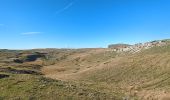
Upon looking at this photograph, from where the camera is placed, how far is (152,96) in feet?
164

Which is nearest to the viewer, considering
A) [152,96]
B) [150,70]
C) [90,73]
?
[152,96]

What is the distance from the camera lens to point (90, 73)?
98.8 meters

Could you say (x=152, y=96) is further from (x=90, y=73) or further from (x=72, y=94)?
(x=90, y=73)

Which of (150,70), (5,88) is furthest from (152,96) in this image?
(150,70)

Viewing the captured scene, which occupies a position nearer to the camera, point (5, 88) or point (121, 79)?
point (5, 88)

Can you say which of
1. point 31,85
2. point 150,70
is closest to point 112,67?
point 150,70

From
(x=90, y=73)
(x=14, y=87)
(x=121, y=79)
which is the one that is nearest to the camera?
(x=14, y=87)

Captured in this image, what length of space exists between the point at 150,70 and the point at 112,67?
1860cm

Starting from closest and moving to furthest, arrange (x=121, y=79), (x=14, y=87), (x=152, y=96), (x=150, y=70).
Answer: (x=14, y=87), (x=152, y=96), (x=121, y=79), (x=150, y=70)

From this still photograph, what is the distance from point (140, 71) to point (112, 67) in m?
15.6

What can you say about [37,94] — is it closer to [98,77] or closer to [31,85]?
[31,85]

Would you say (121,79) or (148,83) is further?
(121,79)

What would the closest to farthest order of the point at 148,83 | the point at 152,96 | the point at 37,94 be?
the point at 37,94
the point at 152,96
the point at 148,83

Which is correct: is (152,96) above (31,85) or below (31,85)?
below
